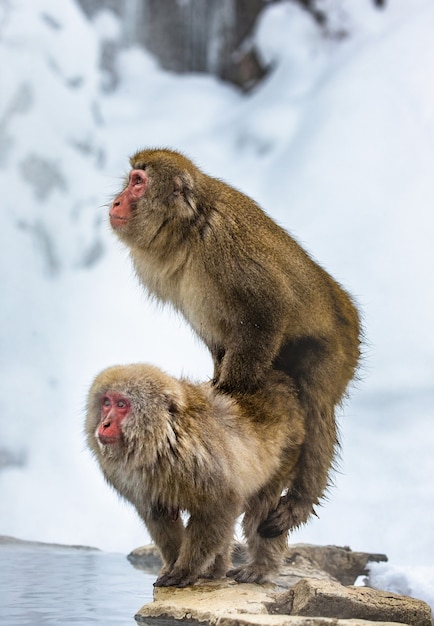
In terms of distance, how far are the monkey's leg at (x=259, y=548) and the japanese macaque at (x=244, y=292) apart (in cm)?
5

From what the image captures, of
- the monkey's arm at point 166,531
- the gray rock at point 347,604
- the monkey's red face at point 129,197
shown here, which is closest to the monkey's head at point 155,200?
the monkey's red face at point 129,197

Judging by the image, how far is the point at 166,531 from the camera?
4.73 metres

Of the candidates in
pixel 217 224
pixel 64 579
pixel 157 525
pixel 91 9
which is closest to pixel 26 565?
pixel 64 579

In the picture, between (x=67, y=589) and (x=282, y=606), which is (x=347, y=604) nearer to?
(x=282, y=606)

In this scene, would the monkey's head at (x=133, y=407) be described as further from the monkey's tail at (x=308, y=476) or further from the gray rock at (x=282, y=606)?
the monkey's tail at (x=308, y=476)

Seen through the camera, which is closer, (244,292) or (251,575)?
(244,292)

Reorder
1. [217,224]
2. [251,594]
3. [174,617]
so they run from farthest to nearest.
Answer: [217,224], [251,594], [174,617]

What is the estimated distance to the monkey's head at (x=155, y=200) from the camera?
500cm

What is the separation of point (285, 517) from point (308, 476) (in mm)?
235

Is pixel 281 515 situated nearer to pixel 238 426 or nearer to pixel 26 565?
pixel 238 426

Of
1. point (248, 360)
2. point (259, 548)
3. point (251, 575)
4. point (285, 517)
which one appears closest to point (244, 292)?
point (248, 360)

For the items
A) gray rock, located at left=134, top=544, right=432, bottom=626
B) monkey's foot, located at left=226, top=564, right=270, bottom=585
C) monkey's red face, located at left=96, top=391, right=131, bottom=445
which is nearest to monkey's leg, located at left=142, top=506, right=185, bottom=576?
gray rock, located at left=134, top=544, right=432, bottom=626

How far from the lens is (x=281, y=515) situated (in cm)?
500

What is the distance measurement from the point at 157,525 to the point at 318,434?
3.01 feet
